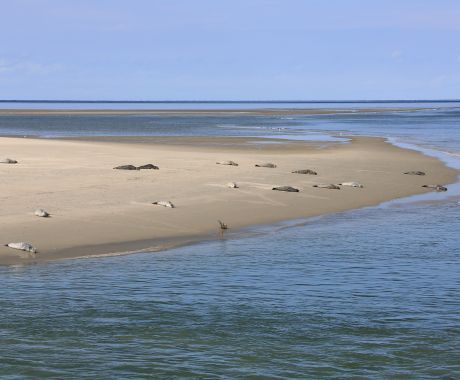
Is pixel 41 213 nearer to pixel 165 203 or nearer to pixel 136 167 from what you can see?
pixel 165 203

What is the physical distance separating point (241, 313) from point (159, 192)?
12246mm

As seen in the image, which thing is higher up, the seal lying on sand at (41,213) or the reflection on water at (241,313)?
the seal lying on sand at (41,213)

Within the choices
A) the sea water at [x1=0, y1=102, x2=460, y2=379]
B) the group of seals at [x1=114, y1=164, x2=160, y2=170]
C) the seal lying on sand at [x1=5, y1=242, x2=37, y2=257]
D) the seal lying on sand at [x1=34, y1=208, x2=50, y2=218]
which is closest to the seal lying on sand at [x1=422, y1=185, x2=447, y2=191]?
the group of seals at [x1=114, y1=164, x2=160, y2=170]

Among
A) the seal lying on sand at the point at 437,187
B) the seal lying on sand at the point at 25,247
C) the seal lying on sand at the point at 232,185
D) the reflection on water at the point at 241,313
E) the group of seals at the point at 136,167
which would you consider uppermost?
the group of seals at the point at 136,167

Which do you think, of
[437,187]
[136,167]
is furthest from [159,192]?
[437,187]

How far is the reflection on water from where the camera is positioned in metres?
9.84

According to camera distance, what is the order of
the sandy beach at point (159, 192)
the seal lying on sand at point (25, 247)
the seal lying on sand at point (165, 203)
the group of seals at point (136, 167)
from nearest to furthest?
1. the seal lying on sand at point (25, 247)
2. the sandy beach at point (159, 192)
3. the seal lying on sand at point (165, 203)
4. the group of seals at point (136, 167)

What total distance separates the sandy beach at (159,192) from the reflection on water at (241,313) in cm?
176

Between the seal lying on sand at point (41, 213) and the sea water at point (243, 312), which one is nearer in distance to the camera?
the sea water at point (243, 312)

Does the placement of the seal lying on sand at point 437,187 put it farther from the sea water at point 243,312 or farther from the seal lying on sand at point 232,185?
the sea water at point 243,312

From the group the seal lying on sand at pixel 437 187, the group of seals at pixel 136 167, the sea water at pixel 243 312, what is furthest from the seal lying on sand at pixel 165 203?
the seal lying on sand at pixel 437 187

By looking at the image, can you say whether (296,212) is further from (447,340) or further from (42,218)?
(447,340)

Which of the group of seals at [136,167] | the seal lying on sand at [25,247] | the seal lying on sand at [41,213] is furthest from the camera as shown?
the group of seals at [136,167]

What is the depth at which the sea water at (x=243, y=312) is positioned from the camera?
32.2 ft
